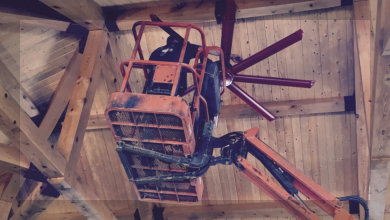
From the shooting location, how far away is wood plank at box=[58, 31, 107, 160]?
387 cm

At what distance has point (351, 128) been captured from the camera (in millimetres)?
5402

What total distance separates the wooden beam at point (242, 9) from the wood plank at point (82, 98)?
62 centimetres

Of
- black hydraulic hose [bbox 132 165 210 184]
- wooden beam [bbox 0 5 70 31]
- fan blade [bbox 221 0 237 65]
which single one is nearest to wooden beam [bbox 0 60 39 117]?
wooden beam [bbox 0 5 70 31]

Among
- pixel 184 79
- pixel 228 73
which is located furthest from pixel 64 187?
pixel 228 73

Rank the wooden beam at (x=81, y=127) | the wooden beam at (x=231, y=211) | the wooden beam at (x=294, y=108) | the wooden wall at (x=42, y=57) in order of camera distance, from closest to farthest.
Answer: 1. the wooden beam at (x=81, y=127)
2. the wooden wall at (x=42, y=57)
3. the wooden beam at (x=294, y=108)
4. the wooden beam at (x=231, y=211)

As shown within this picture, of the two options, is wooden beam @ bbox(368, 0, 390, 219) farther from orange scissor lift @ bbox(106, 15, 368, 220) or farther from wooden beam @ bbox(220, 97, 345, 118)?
wooden beam @ bbox(220, 97, 345, 118)

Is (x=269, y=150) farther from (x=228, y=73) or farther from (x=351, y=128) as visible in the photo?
(x=351, y=128)

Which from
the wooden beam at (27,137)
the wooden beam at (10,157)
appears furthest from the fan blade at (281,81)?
the wooden beam at (10,157)

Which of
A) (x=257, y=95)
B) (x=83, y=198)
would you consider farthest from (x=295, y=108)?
(x=83, y=198)

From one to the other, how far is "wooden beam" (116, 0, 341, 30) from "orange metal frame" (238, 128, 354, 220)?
1619 mm

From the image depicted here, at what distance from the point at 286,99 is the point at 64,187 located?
3.11 metres

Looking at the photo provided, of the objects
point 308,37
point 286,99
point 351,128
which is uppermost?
point 308,37

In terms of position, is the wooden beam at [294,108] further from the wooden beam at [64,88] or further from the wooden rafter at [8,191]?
the wooden rafter at [8,191]

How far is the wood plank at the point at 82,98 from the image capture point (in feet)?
12.7
